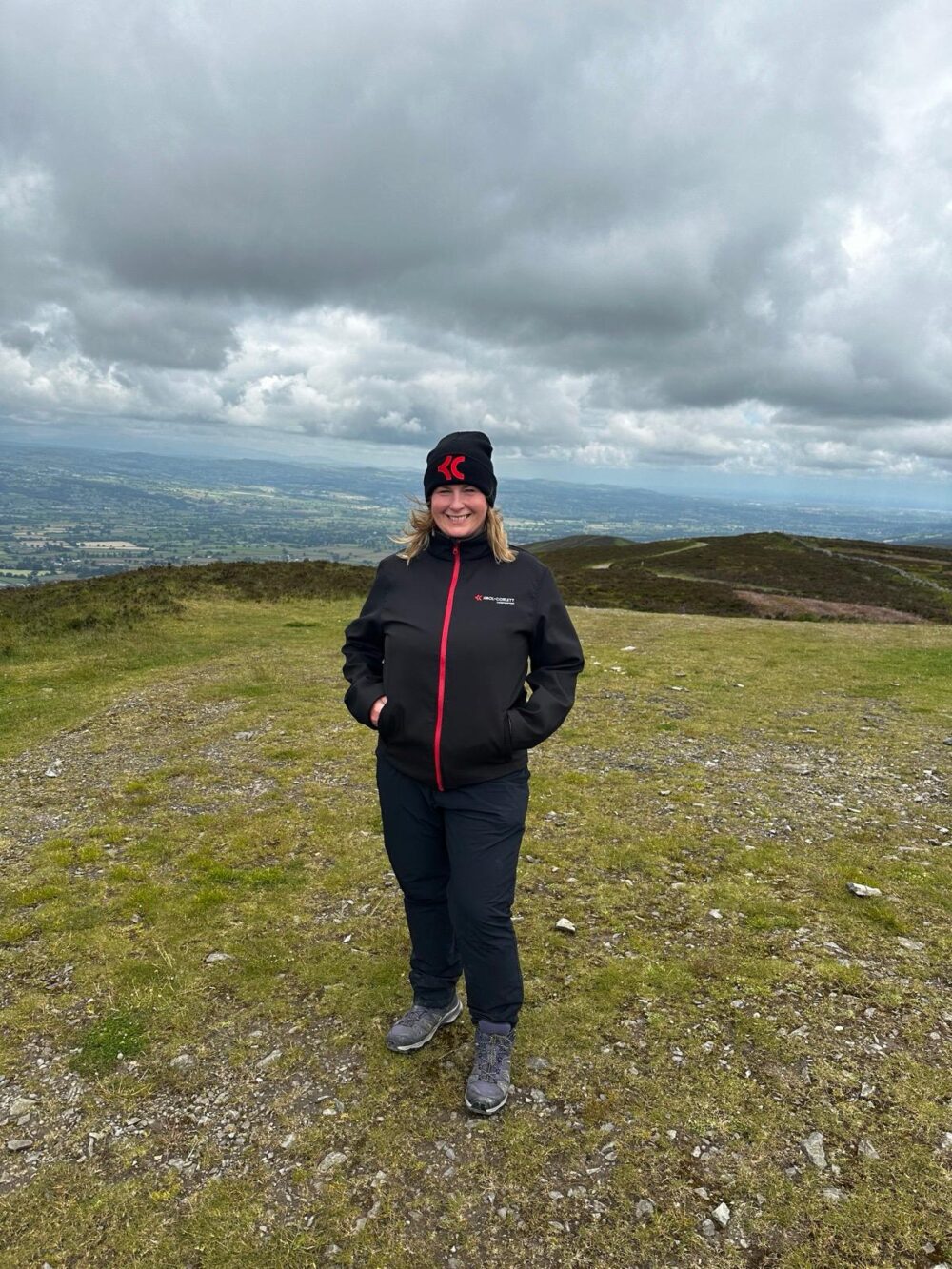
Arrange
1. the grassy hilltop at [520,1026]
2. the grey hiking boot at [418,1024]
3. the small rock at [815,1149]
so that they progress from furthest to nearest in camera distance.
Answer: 1. the grey hiking boot at [418,1024]
2. the small rock at [815,1149]
3. the grassy hilltop at [520,1026]

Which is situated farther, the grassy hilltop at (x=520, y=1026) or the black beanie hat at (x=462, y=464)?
the black beanie hat at (x=462, y=464)

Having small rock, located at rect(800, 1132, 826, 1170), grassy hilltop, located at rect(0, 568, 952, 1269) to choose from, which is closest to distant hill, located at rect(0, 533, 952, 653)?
grassy hilltop, located at rect(0, 568, 952, 1269)

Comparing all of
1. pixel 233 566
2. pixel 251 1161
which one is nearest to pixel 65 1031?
pixel 251 1161

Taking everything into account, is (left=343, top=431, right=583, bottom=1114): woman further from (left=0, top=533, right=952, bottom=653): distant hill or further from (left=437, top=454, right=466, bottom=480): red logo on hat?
(left=0, top=533, right=952, bottom=653): distant hill

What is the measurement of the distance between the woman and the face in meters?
0.01

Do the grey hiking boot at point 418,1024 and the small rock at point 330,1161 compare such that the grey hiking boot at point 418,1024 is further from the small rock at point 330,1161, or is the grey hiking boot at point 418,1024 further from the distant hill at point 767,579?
the distant hill at point 767,579

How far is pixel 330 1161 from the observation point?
4594mm

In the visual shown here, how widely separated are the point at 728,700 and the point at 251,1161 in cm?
1497

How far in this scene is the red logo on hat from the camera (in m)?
5.01

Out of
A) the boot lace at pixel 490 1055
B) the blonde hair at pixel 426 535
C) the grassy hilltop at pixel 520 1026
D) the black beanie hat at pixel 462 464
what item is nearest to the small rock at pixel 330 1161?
the grassy hilltop at pixel 520 1026

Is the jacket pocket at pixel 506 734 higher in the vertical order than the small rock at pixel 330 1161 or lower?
higher

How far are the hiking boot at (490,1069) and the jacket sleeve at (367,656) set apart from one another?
2683 millimetres

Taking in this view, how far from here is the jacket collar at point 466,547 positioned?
5.16 meters

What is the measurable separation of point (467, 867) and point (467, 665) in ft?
5.13
